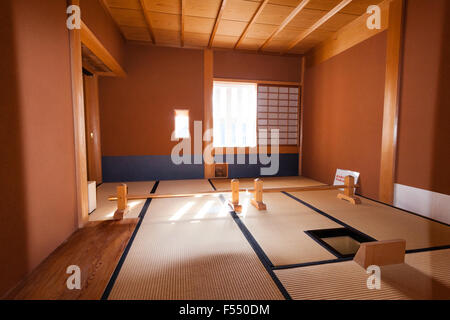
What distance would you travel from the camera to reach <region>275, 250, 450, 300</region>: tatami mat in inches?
48.6

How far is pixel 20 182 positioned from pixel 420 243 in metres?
2.94

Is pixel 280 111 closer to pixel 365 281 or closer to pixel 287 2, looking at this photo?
pixel 287 2

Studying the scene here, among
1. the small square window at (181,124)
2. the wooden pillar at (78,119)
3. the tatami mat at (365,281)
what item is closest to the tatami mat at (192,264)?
the tatami mat at (365,281)

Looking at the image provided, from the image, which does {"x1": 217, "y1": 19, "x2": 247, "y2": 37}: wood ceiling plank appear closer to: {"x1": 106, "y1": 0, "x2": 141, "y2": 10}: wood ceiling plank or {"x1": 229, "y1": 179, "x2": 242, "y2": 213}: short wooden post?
{"x1": 106, "y1": 0, "x2": 141, "y2": 10}: wood ceiling plank

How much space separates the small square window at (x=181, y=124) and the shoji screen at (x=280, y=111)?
5.01ft

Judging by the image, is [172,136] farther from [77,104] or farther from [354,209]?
[354,209]

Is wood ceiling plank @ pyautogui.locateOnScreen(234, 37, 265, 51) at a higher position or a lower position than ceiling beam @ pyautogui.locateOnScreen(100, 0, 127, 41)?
higher

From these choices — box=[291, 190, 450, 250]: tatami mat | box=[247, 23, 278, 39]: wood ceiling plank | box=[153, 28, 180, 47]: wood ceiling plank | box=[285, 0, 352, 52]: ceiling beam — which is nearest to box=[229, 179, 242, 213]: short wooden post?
box=[291, 190, 450, 250]: tatami mat

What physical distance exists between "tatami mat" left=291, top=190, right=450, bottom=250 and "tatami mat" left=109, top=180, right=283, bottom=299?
1219 millimetres

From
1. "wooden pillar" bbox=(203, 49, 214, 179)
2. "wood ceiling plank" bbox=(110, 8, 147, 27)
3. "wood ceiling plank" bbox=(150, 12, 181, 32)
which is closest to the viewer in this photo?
"wood ceiling plank" bbox=(110, 8, 147, 27)

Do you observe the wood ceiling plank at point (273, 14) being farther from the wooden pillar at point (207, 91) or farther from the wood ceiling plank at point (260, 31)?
the wooden pillar at point (207, 91)

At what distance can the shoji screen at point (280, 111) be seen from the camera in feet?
16.1

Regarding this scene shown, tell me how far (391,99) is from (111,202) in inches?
153

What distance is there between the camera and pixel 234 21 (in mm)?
3488
